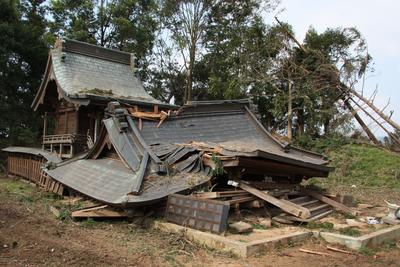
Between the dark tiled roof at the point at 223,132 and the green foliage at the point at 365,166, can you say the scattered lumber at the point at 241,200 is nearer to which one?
the dark tiled roof at the point at 223,132

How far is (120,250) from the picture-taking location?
21.2 feet

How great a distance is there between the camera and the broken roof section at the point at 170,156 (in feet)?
28.5

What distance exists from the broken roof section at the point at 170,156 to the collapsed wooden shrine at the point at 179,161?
0.02m

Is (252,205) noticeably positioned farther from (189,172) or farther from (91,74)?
(91,74)

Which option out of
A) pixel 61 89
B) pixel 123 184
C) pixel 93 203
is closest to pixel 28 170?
pixel 61 89

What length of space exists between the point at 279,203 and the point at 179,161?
8.34ft

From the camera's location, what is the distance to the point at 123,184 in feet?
29.5

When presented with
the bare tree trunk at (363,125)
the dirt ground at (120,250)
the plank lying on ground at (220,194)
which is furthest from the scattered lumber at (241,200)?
the bare tree trunk at (363,125)

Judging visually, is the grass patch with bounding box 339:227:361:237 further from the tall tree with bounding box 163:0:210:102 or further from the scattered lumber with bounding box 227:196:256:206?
the tall tree with bounding box 163:0:210:102

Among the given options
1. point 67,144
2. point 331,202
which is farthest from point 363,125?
point 67,144

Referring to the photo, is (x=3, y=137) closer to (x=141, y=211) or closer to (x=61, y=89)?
(x=61, y=89)

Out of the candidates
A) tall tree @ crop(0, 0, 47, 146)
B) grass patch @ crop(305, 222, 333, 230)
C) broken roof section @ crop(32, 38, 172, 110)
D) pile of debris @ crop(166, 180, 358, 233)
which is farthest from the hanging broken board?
tall tree @ crop(0, 0, 47, 146)

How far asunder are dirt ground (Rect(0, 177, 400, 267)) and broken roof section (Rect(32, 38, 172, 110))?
318 inches

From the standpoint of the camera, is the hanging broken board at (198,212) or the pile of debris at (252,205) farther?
the pile of debris at (252,205)
